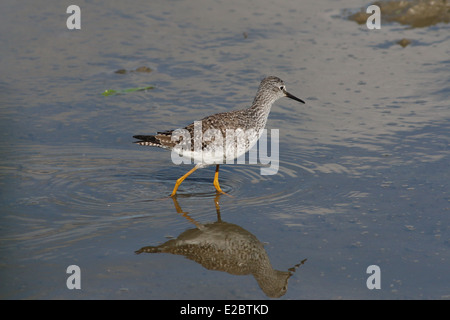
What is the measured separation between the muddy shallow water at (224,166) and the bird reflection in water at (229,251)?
21mm

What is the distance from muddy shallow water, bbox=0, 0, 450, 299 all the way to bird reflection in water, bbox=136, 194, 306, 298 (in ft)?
0.07

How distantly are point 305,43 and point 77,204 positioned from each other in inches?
244

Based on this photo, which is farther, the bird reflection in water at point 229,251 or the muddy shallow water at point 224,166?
the muddy shallow water at point 224,166

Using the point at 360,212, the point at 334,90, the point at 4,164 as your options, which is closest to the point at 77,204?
the point at 4,164

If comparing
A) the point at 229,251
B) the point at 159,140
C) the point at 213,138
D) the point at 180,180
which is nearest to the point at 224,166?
the point at 180,180

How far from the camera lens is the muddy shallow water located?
241 inches

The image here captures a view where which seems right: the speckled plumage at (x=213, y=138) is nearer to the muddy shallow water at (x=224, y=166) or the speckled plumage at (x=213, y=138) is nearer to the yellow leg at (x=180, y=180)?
the yellow leg at (x=180, y=180)

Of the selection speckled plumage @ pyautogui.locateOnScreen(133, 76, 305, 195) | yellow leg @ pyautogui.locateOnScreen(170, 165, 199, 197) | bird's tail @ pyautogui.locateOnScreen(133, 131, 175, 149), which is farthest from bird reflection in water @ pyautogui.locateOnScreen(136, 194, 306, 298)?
bird's tail @ pyautogui.locateOnScreen(133, 131, 175, 149)

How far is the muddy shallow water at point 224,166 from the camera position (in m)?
6.13

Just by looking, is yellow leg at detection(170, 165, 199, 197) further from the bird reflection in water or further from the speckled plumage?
the bird reflection in water

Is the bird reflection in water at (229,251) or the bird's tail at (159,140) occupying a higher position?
the bird's tail at (159,140)

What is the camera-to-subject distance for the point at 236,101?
1021cm

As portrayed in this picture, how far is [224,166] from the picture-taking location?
887 cm

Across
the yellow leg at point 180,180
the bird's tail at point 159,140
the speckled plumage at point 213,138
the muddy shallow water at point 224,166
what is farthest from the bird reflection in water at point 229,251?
the bird's tail at point 159,140
